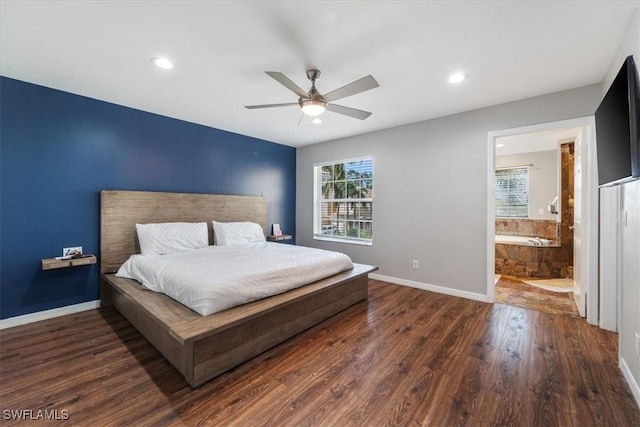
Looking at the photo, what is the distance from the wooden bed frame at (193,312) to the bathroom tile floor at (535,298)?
6.51ft

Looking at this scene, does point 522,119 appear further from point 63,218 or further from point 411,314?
point 63,218

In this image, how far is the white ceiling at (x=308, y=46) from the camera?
5.74 ft

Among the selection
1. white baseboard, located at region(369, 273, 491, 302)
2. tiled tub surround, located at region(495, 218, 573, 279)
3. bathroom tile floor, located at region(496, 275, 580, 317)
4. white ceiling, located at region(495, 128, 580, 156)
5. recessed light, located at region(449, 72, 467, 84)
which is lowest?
bathroom tile floor, located at region(496, 275, 580, 317)

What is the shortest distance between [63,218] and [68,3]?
2256 millimetres

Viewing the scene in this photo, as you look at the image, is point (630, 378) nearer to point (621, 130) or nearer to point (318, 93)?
point (621, 130)

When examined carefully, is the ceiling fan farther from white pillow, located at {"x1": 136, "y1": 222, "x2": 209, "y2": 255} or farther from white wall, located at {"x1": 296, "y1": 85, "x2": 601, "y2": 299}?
white pillow, located at {"x1": 136, "y1": 222, "x2": 209, "y2": 255}

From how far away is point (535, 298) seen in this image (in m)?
3.56

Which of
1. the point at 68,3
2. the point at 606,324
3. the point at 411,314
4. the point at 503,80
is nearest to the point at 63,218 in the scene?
the point at 68,3

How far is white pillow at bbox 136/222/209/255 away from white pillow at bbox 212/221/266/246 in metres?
0.20

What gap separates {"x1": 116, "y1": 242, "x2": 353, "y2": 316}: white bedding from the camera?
2.06 meters

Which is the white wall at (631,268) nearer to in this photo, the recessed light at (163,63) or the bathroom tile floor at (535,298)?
the bathroom tile floor at (535,298)

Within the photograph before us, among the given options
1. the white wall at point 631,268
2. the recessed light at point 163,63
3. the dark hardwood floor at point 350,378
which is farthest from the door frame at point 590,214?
the recessed light at point 163,63

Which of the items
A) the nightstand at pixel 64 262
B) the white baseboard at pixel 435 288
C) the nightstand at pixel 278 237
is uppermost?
the nightstand at pixel 278 237

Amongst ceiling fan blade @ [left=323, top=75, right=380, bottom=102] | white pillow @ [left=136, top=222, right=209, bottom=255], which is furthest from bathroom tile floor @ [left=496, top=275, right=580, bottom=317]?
white pillow @ [left=136, top=222, right=209, bottom=255]
